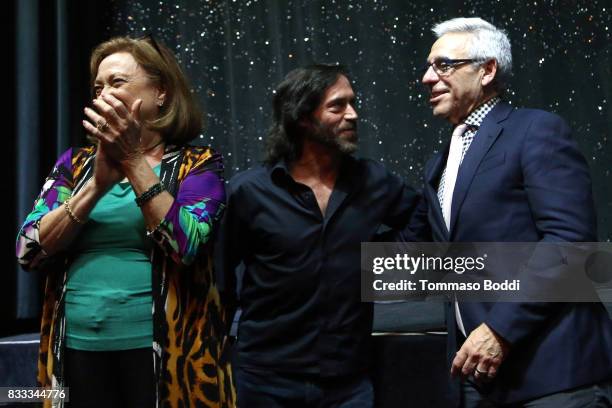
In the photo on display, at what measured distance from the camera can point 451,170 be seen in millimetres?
1348

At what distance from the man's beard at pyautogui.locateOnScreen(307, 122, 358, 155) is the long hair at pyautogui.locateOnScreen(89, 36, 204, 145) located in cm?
32

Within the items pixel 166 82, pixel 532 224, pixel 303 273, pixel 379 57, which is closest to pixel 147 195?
pixel 166 82

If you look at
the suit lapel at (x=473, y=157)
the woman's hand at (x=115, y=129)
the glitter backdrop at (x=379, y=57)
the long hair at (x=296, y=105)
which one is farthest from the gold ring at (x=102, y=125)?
the glitter backdrop at (x=379, y=57)

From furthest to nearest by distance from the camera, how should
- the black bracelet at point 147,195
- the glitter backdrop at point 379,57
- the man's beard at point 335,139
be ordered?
the glitter backdrop at point 379,57, the man's beard at point 335,139, the black bracelet at point 147,195

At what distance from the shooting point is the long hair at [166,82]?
1.28 meters

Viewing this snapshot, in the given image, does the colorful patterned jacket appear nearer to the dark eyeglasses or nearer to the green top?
the green top

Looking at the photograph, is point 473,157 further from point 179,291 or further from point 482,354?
point 179,291

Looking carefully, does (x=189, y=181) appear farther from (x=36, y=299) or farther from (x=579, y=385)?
(x=36, y=299)

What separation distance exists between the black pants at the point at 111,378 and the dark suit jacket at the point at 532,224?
55cm

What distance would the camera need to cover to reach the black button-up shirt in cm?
140

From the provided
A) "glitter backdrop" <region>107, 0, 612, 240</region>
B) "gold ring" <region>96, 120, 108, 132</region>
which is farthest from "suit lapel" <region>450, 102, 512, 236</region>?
"glitter backdrop" <region>107, 0, 612, 240</region>

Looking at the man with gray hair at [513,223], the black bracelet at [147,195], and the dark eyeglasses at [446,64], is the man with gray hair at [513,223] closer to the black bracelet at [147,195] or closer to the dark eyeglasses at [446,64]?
the dark eyeglasses at [446,64]

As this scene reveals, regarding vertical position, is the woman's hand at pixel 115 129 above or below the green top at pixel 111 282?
above

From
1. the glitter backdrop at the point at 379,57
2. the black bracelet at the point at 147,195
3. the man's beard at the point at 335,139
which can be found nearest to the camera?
the black bracelet at the point at 147,195
